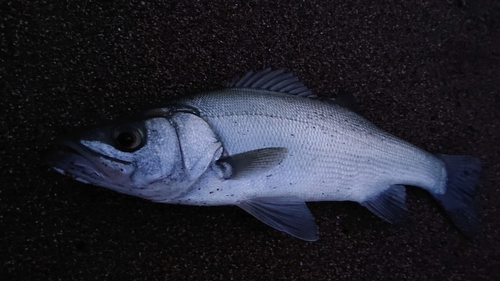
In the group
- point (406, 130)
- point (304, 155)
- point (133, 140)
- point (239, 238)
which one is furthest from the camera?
point (406, 130)

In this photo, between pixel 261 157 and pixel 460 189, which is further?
pixel 460 189

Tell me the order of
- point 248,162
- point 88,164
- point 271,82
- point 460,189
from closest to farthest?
point 88,164
point 248,162
point 271,82
point 460,189

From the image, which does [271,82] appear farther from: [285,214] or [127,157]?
[127,157]

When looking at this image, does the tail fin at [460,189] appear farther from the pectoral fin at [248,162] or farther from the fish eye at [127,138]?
the fish eye at [127,138]

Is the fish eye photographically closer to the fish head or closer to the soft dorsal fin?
the fish head

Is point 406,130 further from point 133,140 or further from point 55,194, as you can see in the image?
point 55,194

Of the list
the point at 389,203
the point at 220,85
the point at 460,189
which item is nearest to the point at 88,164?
the point at 220,85

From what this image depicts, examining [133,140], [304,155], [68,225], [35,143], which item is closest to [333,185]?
[304,155]

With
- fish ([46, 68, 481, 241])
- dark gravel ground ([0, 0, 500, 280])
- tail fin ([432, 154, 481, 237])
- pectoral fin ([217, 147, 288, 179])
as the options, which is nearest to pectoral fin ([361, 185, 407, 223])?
fish ([46, 68, 481, 241])
